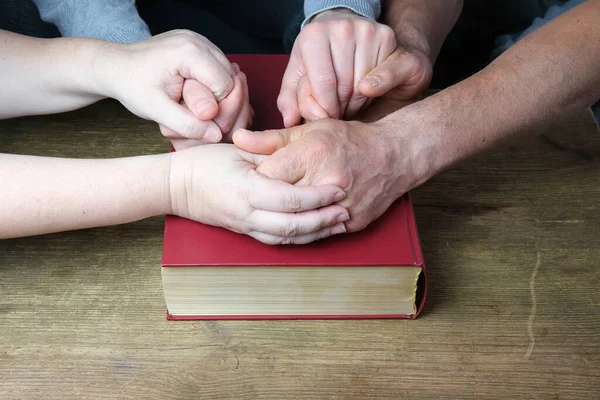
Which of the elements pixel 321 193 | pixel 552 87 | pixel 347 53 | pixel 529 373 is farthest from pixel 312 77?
pixel 529 373

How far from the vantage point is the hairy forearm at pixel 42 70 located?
935 millimetres

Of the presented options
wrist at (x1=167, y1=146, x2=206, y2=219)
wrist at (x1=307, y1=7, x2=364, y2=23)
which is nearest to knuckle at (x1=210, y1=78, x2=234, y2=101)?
wrist at (x1=167, y1=146, x2=206, y2=219)

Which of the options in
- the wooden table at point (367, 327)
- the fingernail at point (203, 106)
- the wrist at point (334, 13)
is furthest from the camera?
the wrist at point (334, 13)

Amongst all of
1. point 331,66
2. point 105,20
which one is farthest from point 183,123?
point 105,20

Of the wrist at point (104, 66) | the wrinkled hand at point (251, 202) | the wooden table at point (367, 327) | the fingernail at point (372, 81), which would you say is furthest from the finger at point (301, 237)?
the wrist at point (104, 66)

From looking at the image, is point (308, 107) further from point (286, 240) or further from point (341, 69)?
point (286, 240)

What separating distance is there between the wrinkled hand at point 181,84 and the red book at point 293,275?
0.46 ft

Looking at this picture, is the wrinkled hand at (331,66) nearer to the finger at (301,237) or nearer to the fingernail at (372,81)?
the fingernail at (372,81)

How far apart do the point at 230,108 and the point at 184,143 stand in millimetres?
82

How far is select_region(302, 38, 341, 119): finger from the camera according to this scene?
34.7 inches

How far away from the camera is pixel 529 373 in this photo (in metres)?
0.75

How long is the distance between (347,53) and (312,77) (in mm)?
66

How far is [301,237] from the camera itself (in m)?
0.77

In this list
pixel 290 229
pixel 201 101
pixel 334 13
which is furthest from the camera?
pixel 334 13
